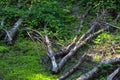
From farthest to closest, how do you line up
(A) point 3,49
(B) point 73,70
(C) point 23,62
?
(A) point 3,49, (C) point 23,62, (B) point 73,70

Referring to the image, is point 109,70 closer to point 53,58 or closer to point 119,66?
point 119,66

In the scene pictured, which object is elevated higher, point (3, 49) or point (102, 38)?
point (102, 38)

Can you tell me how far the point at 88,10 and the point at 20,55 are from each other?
330 centimetres

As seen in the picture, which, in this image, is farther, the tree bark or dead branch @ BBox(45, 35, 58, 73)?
the tree bark

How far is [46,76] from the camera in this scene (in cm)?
606

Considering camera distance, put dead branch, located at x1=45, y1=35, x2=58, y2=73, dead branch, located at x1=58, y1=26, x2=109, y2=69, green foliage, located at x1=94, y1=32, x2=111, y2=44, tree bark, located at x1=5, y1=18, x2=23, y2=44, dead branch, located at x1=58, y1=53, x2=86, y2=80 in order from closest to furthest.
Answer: dead branch, located at x1=58, y1=53, x2=86, y2=80 → dead branch, located at x1=45, y1=35, x2=58, y2=73 → dead branch, located at x1=58, y1=26, x2=109, y2=69 → green foliage, located at x1=94, y1=32, x2=111, y2=44 → tree bark, located at x1=5, y1=18, x2=23, y2=44

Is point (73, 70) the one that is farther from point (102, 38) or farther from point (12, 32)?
point (12, 32)

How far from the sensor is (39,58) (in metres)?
6.91

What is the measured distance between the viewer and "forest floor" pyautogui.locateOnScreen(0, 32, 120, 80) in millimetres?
6062

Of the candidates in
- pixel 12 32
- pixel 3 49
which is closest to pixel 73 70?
pixel 3 49

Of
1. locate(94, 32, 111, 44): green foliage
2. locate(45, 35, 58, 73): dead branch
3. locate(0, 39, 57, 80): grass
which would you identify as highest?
locate(45, 35, 58, 73): dead branch

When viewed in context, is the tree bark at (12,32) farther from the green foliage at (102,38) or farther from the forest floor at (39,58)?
the green foliage at (102,38)

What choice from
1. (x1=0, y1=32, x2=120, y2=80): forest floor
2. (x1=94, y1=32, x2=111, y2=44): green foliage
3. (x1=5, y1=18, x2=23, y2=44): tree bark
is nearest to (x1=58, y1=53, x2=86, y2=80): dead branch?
(x1=0, y1=32, x2=120, y2=80): forest floor

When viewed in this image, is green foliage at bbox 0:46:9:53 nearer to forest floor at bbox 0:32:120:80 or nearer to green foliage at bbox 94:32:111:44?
forest floor at bbox 0:32:120:80
